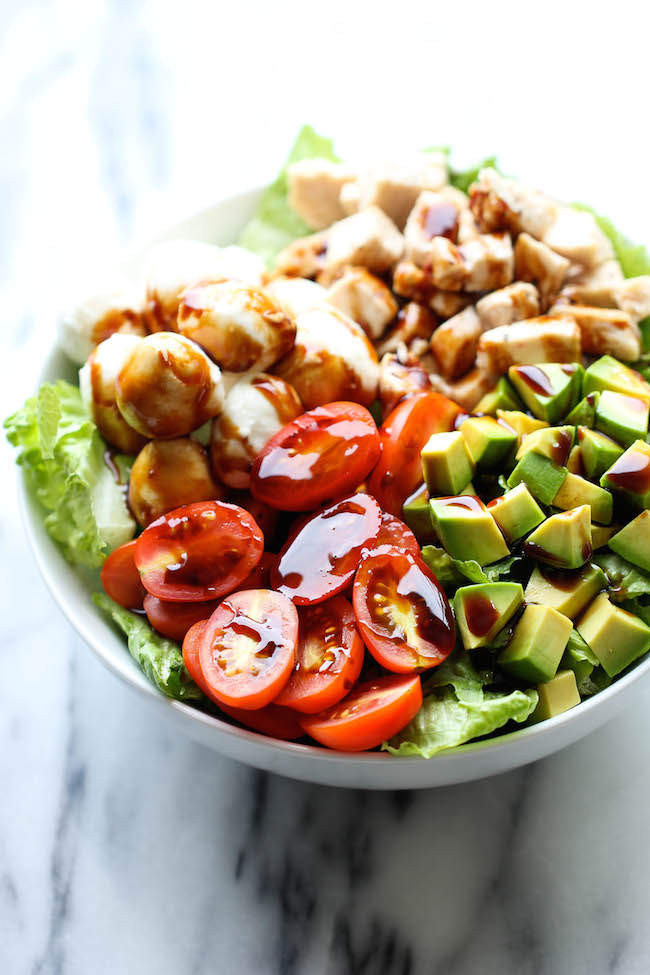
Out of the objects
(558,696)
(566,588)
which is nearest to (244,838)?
(558,696)

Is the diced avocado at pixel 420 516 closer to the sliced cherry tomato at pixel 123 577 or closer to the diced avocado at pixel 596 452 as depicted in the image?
the diced avocado at pixel 596 452

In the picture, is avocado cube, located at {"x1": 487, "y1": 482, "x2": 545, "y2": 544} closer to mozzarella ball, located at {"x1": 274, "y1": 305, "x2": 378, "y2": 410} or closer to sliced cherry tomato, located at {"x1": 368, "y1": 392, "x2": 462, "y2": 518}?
sliced cherry tomato, located at {"x1": 368, "y1": 392, "x2": 462, "y2": 518}

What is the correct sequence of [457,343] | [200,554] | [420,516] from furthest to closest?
[457,343] → [420,516] → [200,554]

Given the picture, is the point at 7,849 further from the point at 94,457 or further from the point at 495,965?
the point at 495,965

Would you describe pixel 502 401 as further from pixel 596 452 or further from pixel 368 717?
pixel 368 717

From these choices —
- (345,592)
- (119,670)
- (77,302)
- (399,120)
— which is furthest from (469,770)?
(399,120)

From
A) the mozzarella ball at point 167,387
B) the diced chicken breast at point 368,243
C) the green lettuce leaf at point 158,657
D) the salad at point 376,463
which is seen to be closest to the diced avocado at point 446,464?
the salad at point 376,463
